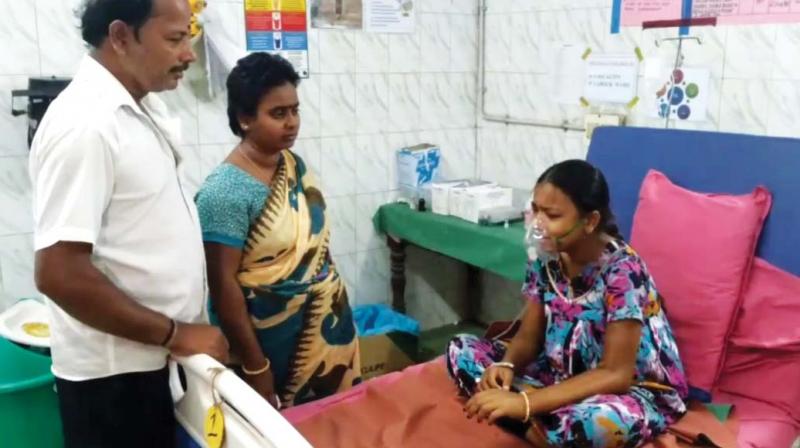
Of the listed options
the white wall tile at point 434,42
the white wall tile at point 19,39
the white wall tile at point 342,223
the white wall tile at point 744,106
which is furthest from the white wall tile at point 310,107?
the white wall tile at point 744,106

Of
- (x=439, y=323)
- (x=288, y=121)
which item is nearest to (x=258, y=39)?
(x=288, y=121)

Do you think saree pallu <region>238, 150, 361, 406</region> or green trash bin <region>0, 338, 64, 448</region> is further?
green trash bin <region>0, 338, 64, 448</region>

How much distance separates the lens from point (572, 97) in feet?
9.86

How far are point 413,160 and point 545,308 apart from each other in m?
1.53

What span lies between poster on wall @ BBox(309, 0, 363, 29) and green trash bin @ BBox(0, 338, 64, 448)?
1.63 metres

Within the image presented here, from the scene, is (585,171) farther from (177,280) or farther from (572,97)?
(572,97)

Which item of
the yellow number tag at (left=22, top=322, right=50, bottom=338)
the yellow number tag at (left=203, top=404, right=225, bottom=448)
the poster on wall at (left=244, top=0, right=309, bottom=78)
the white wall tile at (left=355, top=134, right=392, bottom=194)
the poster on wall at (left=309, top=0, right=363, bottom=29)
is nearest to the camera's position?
the yellow number tag at (left=203, top=404, right=225, bottom=448)

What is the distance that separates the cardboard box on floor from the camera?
2840 millimetres

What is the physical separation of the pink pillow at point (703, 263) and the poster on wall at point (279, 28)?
5.13 feet

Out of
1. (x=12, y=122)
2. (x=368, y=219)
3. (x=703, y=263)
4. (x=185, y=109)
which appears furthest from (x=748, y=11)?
(x=12, y=122)

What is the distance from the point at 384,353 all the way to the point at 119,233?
170 centimetres

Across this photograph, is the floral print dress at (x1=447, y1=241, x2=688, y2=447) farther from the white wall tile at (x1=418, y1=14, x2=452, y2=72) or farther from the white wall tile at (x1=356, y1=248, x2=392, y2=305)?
the white wall tile at (x1=418, y1=14, x2=452, y2=72)

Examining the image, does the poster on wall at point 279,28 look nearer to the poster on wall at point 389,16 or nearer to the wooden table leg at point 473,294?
the poster on wall at point 389,16

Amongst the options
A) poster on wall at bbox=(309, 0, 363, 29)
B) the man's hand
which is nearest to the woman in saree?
the man's hand
